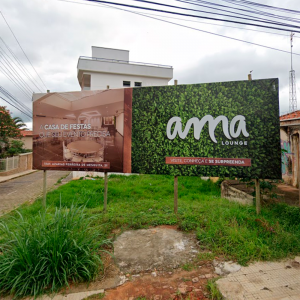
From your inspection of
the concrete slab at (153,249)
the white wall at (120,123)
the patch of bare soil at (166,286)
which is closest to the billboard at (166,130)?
the white wall at (120,123)

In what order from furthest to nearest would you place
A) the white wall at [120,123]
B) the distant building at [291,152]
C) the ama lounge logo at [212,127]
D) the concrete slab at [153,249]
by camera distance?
the distant building at [291,152]
the white wall at [120,123]
the ama lounge logo at [212,127]
the concrete slab at [153,249]

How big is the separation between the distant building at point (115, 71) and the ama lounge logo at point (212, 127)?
13594 millimetres

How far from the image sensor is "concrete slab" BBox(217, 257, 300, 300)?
8.55 feet

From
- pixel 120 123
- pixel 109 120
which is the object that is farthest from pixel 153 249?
pixel 109 120

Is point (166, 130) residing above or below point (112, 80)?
below

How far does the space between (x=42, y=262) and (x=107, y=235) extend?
1537 mm

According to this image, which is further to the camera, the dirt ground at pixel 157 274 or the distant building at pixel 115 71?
the distant building at pixel 115 71

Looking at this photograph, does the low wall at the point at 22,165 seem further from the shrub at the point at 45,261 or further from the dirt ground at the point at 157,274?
the dirt ground at the point at 157,274

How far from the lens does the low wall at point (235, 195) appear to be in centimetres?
632

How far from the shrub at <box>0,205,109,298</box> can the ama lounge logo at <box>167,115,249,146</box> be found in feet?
10.2

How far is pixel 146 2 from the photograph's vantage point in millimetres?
5543

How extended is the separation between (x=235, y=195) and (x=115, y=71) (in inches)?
595

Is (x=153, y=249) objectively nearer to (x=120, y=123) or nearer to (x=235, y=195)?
(x=120, y=123)

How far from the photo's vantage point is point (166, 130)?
529cm
